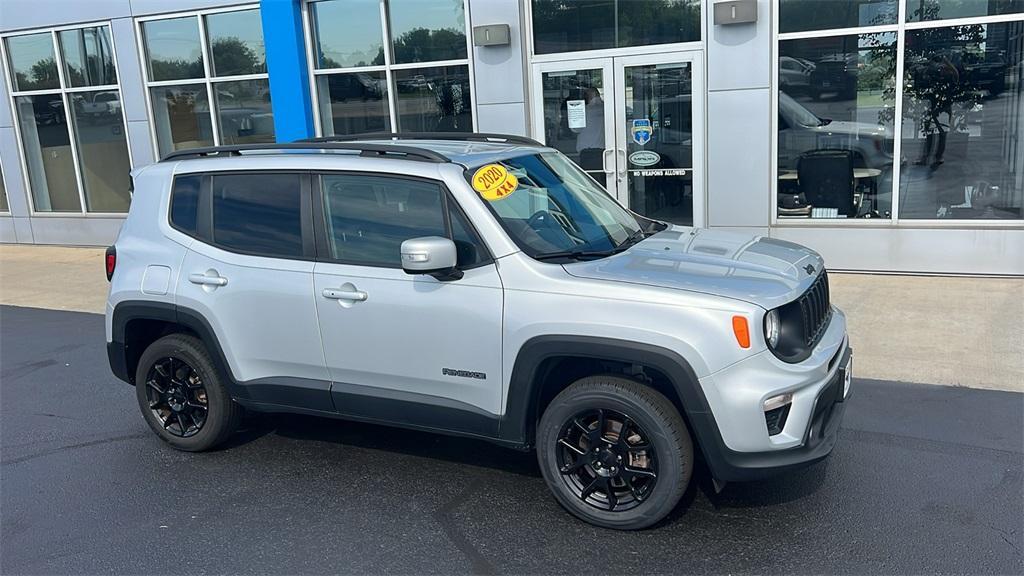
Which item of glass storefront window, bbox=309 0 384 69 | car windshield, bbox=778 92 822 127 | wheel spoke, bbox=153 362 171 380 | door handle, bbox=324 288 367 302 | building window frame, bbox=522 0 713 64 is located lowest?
wheel spoke, bbox=153 362 171 380

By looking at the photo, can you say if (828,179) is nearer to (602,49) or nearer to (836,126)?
(836,126)

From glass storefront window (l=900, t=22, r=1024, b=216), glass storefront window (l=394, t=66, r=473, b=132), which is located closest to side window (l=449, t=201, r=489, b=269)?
glass storefront window (l=900, t=22, r=1024, b=216)

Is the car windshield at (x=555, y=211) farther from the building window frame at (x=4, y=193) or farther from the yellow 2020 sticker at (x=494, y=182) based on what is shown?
the building window frame at (x=4, y=193)

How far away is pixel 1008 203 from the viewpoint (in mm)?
8805

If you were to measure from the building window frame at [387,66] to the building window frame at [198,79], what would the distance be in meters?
0.85

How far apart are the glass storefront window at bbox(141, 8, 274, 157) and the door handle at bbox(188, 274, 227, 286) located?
27.0 ft

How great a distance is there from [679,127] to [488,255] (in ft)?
20.8

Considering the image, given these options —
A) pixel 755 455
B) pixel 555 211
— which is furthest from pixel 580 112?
pixel 755 455

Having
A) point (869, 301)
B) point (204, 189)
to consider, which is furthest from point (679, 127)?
point (204, 189)

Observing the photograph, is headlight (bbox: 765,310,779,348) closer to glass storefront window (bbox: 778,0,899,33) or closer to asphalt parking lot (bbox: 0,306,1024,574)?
asphalt parking lot (bbox: 0,306,1024,574)

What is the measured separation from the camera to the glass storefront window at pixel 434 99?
11.0 meters

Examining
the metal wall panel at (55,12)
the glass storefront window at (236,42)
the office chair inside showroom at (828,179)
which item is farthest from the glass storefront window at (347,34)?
the office chair inside showroom at (828,179)

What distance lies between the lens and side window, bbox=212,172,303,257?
461 centimetres

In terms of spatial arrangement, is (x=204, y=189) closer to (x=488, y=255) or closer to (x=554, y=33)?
(x=488, y=255)
